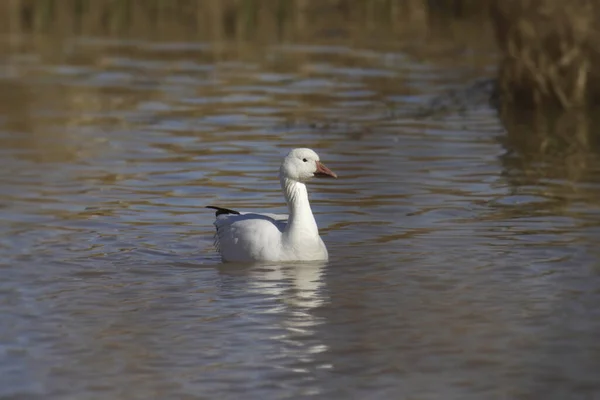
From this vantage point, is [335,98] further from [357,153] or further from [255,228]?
[255,228]

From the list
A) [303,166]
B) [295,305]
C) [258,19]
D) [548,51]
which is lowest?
[295,305]

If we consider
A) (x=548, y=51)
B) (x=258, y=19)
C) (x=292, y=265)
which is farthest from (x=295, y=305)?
(x=258, y=19)

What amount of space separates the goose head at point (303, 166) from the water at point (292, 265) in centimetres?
78

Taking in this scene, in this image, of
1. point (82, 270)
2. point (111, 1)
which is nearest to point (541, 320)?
point (82, 270)

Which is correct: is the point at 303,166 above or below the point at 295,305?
above

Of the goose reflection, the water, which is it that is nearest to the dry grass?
the water

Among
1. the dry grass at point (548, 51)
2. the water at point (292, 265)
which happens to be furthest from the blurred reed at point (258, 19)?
the water at point (292, 265)

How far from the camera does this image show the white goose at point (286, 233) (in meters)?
11.3

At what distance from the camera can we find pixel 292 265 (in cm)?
1135

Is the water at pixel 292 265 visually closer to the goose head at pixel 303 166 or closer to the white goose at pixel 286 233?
the white goose at pixel 286 233

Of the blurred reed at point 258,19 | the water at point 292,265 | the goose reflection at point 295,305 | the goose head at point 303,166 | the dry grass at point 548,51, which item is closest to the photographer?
the water at point 292,265

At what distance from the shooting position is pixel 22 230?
42.3 feet

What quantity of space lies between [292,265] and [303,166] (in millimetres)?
895

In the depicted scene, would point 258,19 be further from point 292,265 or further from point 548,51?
point 292,265
